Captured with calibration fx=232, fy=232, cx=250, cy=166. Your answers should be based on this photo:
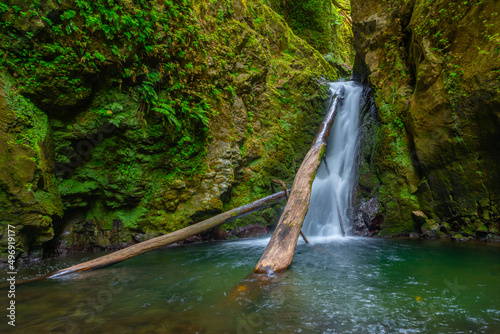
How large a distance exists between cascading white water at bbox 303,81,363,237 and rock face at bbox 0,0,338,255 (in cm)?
125

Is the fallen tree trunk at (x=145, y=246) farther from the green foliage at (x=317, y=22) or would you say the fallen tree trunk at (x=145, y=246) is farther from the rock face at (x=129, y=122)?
the green foliage at (x=317, y=22)

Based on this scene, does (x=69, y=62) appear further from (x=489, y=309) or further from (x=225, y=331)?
(x=489, y=309)

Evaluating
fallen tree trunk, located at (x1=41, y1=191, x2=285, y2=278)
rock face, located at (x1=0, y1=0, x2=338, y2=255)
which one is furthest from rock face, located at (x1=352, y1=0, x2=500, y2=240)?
fallen tree trunk, located at (x1=41, y1=191, x2=285, y2=278)

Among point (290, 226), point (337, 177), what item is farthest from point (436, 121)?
point (290, 226)

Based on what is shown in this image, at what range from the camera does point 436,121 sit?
223 inches

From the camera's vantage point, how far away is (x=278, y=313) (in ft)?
7.55

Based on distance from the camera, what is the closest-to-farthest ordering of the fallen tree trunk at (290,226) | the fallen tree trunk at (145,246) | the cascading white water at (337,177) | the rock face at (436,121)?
1. the fallen tree trunk at (290,226)
2. the fallen tree trunk at (145,246)
3. the rock face at (436,121)
4. the cascading white water at (337,177)

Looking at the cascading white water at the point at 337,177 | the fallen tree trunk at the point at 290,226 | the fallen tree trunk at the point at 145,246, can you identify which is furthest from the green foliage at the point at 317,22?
the fallen tree trunk at the point at 145,246

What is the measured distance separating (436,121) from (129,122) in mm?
7472

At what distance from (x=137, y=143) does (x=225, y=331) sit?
16.8 feet

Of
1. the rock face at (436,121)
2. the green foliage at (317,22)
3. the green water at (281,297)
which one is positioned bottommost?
the green water at (281,297)

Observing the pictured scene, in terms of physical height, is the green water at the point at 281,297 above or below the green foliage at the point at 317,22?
below

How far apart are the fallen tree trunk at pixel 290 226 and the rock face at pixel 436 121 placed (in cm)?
233

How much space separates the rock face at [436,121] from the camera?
4.84 metres
